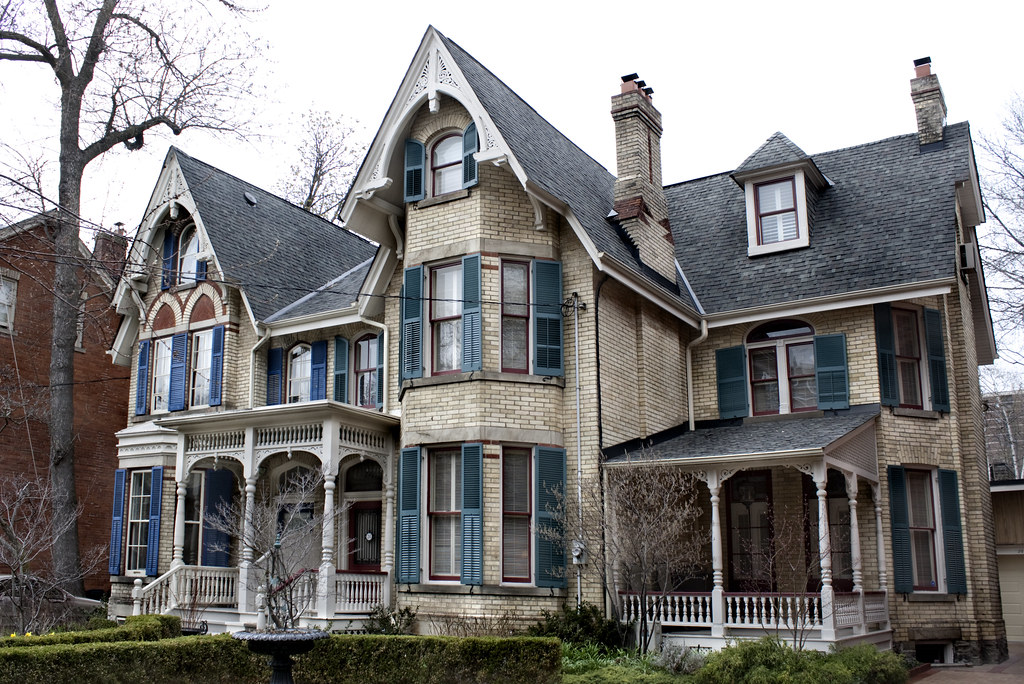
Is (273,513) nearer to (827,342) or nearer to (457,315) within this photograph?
(457,315)

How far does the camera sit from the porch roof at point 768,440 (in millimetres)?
15414

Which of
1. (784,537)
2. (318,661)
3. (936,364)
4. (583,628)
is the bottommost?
(318,661)

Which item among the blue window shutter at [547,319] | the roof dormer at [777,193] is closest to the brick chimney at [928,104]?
the roof dormer at [777,193]

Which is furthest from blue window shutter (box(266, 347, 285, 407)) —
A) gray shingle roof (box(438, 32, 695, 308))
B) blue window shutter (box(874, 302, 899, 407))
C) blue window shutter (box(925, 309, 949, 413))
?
blue window shutter (box(925, 309, 949, 413))

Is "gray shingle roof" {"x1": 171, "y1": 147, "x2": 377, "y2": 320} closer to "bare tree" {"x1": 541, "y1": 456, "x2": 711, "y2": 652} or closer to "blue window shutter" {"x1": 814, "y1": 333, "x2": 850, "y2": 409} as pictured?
"bare tree" {"x1": 541, "y1": 456, "x2": 711, "y2": 652}

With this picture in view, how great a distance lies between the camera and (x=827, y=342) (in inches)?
722

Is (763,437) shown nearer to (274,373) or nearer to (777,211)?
(777,211)

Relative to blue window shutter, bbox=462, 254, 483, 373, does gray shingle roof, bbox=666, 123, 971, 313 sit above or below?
above

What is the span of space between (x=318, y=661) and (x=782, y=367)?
10.2 metres

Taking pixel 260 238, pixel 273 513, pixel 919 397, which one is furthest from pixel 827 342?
pixel 260 238

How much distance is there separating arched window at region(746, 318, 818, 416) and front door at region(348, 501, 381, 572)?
7815 mm

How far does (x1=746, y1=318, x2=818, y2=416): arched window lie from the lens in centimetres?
1881

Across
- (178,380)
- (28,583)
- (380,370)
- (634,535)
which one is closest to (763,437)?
(634,535)

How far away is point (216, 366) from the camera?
21797 mm
